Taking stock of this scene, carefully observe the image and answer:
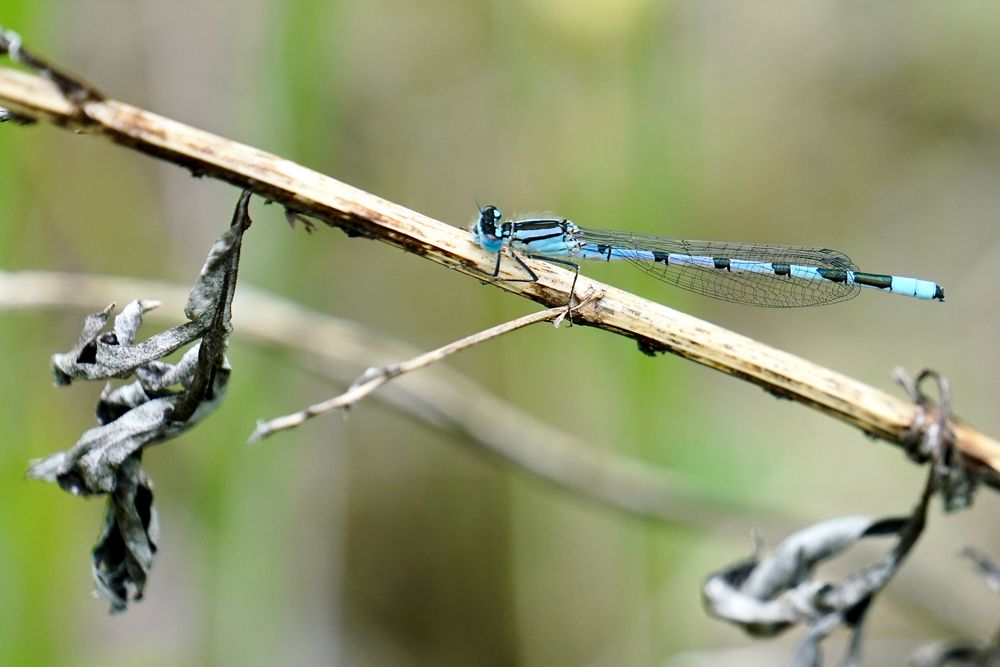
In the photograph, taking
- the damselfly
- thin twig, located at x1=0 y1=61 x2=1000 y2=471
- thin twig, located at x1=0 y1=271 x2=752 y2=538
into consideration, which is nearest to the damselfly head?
thin twig, located at x1=0 y1=61 x2=1000 y2=471

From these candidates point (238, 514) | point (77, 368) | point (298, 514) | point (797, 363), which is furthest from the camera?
point (298, 514)

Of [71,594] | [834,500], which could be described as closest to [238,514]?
[71,594]

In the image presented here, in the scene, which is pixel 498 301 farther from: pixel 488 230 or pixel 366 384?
pixel 366 384

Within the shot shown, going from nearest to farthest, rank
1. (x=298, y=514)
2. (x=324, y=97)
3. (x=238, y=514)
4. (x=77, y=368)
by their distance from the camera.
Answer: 1. (x=77, y=368)
2. (x=238, y=514)
3. (x=324, y=97)
4. (x=298, y=514)

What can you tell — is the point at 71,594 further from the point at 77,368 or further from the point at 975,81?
the point at 975,81

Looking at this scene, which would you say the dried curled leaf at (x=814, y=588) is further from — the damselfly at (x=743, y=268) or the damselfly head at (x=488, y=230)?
the damselfly at (x=743, y=268)

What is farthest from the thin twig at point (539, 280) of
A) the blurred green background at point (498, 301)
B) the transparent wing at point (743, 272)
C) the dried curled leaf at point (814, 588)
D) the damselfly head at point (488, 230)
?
the blurred green background at point (498, 301)

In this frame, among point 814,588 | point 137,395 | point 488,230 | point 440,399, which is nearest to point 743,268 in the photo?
point 440,399
